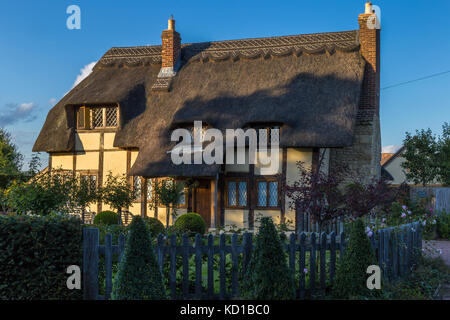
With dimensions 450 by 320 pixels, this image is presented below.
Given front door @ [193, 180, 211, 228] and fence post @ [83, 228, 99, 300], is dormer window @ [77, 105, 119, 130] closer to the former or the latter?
front door @ [193, 180, 211, 228]

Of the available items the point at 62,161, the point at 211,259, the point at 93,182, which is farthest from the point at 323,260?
the point at 62,161

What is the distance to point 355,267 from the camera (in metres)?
7.16

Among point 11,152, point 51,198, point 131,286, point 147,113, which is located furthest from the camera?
point 11,152

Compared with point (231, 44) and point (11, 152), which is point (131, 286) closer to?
point (231, 44)

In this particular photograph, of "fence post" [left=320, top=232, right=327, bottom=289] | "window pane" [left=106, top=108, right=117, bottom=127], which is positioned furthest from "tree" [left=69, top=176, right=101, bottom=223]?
"fence post" [left=320, top=232, right=327, bottom=289]

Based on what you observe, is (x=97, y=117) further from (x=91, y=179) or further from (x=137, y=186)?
(x=137, y=186)

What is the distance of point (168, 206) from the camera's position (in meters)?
18.6

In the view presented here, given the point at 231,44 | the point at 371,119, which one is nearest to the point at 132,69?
the point at 231,44

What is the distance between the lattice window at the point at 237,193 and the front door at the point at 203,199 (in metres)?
0.93

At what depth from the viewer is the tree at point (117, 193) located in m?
19.0

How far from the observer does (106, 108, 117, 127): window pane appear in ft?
69.1

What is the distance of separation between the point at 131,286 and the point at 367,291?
329cm

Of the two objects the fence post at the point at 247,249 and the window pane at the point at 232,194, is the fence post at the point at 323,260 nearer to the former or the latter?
the fence post at the point at 247,249

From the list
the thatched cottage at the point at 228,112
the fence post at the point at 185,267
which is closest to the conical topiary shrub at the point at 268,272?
the fence post at the point at 185,267
